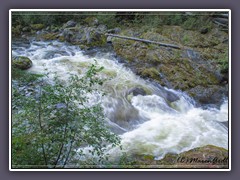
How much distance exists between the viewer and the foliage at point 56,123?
2.78 meters

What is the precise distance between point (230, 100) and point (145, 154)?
105 centimetres

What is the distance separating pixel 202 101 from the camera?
348 centimetres

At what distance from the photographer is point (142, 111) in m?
3.34

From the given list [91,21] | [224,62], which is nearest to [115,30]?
[91,21]

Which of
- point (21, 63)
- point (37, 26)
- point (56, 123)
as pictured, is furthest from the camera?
point (37, 26)

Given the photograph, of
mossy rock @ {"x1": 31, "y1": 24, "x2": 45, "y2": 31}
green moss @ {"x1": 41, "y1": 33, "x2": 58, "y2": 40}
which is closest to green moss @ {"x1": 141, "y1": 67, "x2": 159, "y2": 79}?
green moss @ {"x1": 41, "y1": 33, "x2": 58, "y2": 40}

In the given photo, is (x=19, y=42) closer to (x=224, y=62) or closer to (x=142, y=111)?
(x=142, y=111)

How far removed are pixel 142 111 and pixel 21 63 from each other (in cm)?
135

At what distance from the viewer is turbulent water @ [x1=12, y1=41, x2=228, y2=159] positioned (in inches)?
125

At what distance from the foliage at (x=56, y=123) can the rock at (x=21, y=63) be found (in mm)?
226

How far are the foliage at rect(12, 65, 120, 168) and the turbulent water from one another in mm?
233
